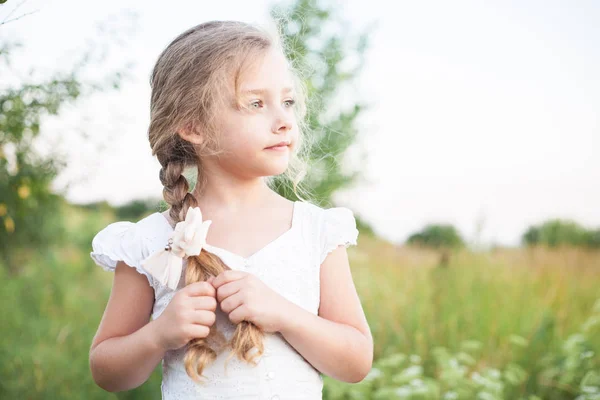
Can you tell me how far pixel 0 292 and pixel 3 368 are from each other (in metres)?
2.05

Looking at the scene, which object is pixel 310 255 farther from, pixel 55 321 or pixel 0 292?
pixel 0 292

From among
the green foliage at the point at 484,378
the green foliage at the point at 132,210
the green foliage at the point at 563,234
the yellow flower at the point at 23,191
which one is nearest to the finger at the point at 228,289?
the yellow flower at the point at 23,191

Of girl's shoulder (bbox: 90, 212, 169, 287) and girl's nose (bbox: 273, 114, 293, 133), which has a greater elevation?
girl's nose (bbox: 273, 114, 293, 133)

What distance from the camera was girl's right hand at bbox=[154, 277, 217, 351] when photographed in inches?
66.2

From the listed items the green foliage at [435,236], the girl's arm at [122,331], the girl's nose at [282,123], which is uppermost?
the girl's nose at [282,123]

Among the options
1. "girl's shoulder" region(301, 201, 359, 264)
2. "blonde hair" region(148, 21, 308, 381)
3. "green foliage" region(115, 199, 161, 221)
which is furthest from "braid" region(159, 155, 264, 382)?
"green foliage" region(115, 199, 161, 221)

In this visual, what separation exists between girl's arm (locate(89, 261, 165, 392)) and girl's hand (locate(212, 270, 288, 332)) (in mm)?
302

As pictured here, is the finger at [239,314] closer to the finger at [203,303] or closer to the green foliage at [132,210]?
the finger at [203,303]

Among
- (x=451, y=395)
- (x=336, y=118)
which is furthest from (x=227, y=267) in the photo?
(x=336, y=118)

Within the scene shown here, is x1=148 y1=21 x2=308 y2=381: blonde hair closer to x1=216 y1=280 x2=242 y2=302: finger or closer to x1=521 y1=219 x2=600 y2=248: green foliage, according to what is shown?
x1=216 y1=280 x2=242 y2=302: finger

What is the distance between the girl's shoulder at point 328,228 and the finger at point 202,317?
427mm

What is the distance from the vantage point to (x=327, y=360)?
6.05ft

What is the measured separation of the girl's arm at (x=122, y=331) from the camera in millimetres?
1868

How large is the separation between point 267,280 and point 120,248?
1.54ft
